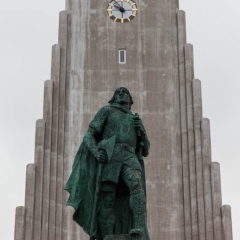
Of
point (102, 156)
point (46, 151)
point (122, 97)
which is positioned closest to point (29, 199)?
point (46, 151)

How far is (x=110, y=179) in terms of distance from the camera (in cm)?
1442

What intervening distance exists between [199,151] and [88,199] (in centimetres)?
2262

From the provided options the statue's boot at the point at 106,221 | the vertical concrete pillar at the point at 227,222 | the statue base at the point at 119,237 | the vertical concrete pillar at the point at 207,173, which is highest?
the vertical concrete pillar at the point at 207,173

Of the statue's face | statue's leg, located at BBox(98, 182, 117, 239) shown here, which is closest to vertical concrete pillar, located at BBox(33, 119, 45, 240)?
the statue's face

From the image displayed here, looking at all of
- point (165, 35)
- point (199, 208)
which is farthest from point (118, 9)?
point (199, 208)

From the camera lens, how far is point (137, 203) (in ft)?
46.4

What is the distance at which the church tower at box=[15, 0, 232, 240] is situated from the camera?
35.8 meters

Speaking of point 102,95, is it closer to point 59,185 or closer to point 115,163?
point 59,185

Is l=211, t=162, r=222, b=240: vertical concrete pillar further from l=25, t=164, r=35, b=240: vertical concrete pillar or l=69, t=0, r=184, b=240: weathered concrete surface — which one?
l=25, t=164, r=35, b=240: vertical concrete pillar

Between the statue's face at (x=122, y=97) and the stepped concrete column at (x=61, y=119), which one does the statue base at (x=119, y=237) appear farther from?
the stepped concrete column at (x=61, y=119)

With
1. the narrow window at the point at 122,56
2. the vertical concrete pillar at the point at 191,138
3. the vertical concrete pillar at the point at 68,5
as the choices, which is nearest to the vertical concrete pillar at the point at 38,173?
the narrow window at the point at 122,56

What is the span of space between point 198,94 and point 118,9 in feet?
18.6

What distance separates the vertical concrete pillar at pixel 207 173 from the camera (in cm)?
3547

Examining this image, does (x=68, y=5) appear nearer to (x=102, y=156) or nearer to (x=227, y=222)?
(x=227, y=222)
